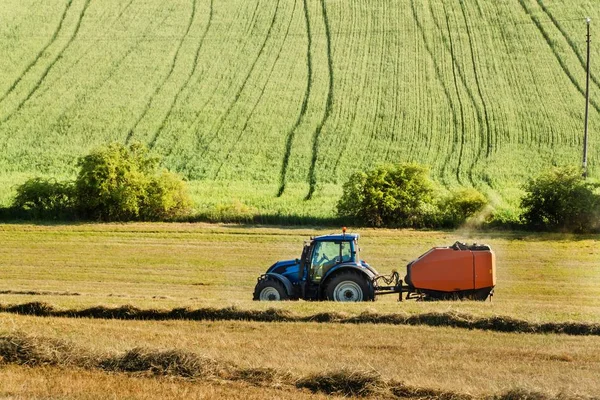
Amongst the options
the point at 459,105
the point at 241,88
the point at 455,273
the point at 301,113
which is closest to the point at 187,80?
the point at 241,88

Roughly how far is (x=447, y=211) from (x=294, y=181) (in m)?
11.4

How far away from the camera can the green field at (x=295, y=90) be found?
51.4m

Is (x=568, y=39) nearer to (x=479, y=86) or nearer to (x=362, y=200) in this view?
(x=479, y=86)

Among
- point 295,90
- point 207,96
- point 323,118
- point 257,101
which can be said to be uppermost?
point 295,90

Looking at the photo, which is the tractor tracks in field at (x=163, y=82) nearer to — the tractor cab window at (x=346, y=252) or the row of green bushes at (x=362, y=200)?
the row of green bushes at (x=362, y=200)

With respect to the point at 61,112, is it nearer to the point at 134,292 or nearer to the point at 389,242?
the point at 389,242

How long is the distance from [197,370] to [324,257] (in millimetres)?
8562

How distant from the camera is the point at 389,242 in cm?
3512

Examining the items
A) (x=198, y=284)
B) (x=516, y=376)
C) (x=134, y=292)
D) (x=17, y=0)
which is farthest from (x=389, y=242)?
(x=17, y=0)

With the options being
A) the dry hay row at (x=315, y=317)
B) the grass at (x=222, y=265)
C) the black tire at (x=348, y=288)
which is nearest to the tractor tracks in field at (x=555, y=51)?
the grass at (x=222, y=265)

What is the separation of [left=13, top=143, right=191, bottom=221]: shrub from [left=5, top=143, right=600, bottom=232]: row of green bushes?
0.14 ft

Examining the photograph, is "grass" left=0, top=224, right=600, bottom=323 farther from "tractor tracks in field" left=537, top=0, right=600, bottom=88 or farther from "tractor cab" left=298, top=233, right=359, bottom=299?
"tractor tracks in field" left=537, top=0, right=600, bottom=88

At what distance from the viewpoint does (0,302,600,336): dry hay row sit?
58.8 feet

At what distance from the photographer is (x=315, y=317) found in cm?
1888
